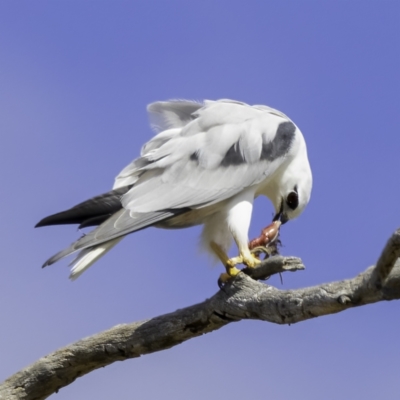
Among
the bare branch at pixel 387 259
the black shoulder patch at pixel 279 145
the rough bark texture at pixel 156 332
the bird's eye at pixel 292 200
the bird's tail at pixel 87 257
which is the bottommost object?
the rough bark texture at pixel 156 332

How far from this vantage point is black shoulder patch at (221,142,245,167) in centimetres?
708

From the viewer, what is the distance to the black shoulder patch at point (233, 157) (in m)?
7.08

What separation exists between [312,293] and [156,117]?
11.6ft

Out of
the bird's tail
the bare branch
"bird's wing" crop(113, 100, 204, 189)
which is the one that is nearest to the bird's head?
"bird's wing" crop(113, 100, 204, 189)

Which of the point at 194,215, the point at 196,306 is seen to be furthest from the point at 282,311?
the point at 194,215

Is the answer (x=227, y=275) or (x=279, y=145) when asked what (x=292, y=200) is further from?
(x=227, y=275)

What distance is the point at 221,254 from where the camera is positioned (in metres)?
6.99

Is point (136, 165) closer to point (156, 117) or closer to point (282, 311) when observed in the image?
point (156, 117)

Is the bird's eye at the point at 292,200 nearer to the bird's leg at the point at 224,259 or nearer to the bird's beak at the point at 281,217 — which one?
the bird's beak at the point at 281,217

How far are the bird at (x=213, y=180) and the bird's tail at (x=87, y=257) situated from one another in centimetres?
9

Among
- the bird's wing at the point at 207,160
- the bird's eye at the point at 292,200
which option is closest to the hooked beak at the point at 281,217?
the bird's eye at the point at 292,200

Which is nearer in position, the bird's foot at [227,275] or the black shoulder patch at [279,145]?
the bird's foot at [227,275]

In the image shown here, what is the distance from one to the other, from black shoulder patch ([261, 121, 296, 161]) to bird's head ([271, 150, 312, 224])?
288 mm

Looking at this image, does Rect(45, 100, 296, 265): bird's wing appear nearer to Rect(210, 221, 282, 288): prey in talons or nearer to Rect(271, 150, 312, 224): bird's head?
Rect(271, 150, 312, 224): bird's head
